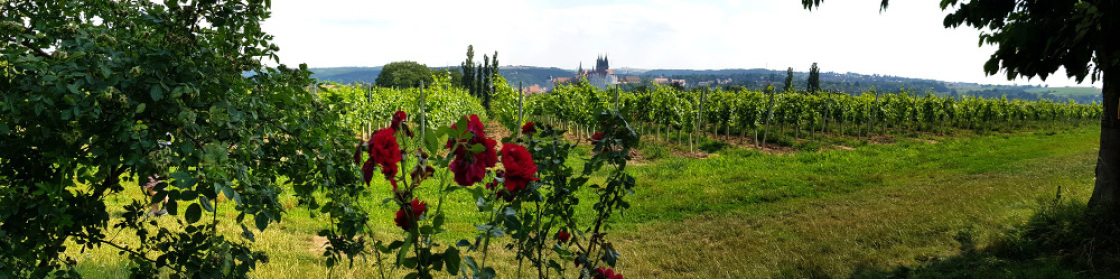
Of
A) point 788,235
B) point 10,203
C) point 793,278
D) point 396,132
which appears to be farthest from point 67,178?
point 788,235

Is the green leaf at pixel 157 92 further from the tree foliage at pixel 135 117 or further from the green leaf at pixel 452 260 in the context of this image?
the green leaf at pixel 452 260

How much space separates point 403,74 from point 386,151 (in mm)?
87851

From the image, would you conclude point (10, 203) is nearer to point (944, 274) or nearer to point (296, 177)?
point (296, 177)

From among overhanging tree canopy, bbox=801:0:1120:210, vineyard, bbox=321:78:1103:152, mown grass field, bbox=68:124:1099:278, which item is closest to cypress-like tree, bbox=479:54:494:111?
vineyard, bbox=321:78:1103:152

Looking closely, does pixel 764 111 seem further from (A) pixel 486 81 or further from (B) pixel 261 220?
(A) pixel 486 81

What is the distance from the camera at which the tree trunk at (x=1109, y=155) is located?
14.8ft

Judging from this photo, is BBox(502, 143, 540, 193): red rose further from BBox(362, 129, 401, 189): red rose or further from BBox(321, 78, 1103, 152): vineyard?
BBox(321, 78, 1103, 152): vineyard

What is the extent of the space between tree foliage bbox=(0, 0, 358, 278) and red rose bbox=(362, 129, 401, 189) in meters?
0.46

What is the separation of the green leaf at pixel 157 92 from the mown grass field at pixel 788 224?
4.52ft

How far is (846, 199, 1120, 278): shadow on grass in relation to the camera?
3.90 metres

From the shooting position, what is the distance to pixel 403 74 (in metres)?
85.9

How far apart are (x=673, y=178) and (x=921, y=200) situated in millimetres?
4193

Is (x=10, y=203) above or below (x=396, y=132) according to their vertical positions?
below

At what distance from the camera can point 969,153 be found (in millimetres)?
16062
